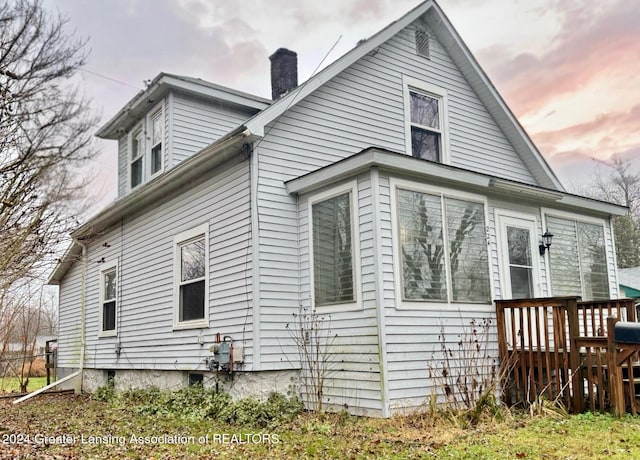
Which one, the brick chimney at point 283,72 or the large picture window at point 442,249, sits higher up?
the brick chimney at point 283,72

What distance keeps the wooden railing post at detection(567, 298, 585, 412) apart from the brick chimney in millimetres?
7032

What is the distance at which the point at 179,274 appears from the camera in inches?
400

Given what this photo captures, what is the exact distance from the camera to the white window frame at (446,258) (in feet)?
24.6

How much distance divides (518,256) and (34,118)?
7.49 m

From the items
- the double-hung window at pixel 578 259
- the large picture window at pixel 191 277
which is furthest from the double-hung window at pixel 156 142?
the double-hung window at pixel 578 259

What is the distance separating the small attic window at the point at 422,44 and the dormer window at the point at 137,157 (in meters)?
6.43

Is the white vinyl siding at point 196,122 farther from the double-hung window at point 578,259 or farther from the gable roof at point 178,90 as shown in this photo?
the double-hung window at point 578,259

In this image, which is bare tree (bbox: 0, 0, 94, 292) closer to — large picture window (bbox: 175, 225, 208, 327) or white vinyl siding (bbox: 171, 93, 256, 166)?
large picture window (bbox: 175, 225, 208, 327)

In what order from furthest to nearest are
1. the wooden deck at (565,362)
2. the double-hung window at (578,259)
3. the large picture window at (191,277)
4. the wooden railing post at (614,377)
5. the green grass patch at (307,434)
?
1. the double-hung window at (578,259)
2. the large picture window at (191,277)
3. the wooden deck at (565,362)
4. the wooden railing post at (614,377)
5. the green grass patch at (307,434)

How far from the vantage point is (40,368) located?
78.4 feet

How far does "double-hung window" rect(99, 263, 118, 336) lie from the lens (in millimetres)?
12742

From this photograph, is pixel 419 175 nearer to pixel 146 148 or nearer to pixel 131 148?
pixel 146 148

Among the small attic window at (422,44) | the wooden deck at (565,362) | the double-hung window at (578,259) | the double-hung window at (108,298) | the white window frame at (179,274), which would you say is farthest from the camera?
the double-hung window at (108,298)

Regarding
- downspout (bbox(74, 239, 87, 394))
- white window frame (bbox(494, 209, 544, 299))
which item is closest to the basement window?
white window frame (bbox(494, 209, 544, 299))
